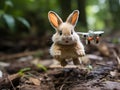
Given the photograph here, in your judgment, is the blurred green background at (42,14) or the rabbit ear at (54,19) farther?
the blurred green background at (42,14)

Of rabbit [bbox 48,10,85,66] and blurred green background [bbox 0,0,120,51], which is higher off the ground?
blurred green background [bbox 0,0,120,51]

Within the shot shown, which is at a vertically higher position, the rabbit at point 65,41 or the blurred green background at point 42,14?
the blurred green background at point 42,14

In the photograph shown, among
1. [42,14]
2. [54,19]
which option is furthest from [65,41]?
[42,14]

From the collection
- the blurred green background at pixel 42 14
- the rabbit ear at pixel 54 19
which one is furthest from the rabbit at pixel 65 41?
the blurred green background at pixel 42 14

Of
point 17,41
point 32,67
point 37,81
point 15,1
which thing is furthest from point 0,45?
point 37,81

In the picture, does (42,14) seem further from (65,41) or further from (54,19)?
(65,41)

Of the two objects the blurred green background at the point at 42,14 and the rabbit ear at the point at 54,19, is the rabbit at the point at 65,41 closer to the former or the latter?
the rabbit ear at the point at 54,19

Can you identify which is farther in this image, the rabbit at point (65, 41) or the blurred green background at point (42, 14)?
the blurred green background at point (42, 14)

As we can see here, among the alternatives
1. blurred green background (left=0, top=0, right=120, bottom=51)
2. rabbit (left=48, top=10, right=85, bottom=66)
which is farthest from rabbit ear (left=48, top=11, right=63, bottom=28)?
blurred green background (left=0, top=0, right=120, bottom=51)

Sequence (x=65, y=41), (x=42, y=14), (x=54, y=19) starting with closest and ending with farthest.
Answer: (x=65, y=41)
(x=54, y=19)
(x=42, y=14)

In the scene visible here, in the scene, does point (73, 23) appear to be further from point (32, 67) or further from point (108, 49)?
point (108, 49)

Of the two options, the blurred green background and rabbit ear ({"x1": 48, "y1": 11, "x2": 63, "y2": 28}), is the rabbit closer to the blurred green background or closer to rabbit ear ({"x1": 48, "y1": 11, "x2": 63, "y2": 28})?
rabbit ear ({"x1": 48, "y1": 11, "x2": 63, "y2": 28})
